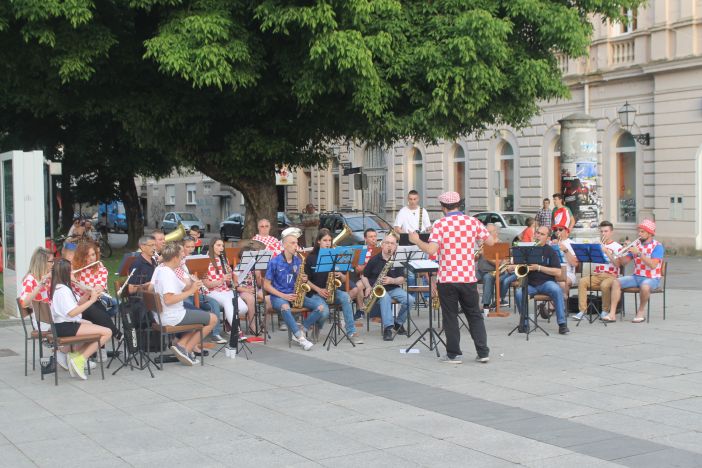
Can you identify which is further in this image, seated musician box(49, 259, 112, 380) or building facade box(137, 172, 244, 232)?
building facade box(137, 172, 244, 232)

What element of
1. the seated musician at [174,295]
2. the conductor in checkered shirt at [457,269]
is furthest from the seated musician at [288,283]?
the conductor in checkered shirt at [457,269]

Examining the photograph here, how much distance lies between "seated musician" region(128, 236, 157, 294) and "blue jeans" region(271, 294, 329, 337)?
5.17 feet

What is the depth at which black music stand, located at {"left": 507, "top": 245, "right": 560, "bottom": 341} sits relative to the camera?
12844mm

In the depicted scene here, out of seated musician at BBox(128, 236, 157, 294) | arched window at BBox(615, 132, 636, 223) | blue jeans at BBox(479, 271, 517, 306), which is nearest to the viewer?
seated musician at BBox(128, 236, 157, 294)

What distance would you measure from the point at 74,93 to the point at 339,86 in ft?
20.1

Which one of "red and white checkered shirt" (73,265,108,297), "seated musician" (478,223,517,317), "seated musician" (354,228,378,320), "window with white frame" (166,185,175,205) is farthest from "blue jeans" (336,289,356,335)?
"window with white frame" (166,185,175,205)

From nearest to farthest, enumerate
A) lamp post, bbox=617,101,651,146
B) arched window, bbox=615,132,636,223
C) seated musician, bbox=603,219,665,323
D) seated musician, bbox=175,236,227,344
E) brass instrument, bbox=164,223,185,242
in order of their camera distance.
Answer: seated musician, bbox=175,236,227,344 → brass instrument, bbox=164,223,185,242 → seated musician, bbox=603,219,665,323 → lamp post, bbox=617,101,651,146 → arched window, bbox=615,132,636,223

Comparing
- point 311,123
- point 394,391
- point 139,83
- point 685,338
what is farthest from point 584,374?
point 139,83

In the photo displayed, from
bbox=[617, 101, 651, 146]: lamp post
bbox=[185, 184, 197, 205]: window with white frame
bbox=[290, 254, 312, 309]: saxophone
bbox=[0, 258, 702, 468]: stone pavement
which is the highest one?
bbox=[617, 101, 651, 146]: lamp post

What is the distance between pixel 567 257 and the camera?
1427 cm

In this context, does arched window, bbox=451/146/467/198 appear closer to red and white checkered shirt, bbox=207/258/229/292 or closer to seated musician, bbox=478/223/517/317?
seated musician, bbox=478/223/517/317

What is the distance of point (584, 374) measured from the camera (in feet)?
32.8

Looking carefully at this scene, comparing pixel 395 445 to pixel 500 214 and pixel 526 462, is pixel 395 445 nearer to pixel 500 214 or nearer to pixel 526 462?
pixel 526 462

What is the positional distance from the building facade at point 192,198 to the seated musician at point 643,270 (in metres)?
43.3
